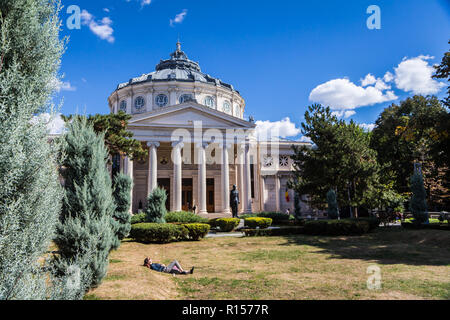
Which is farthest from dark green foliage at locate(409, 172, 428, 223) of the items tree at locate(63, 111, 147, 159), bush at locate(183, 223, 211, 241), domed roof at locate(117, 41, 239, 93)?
domed roof at locate(117, 41, 239, 93)

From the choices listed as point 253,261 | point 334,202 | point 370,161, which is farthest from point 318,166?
point 253,261

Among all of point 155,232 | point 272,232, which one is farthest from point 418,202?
point 155,232

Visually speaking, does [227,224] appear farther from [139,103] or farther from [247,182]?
[139,103]

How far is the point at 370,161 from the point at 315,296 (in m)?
19.4

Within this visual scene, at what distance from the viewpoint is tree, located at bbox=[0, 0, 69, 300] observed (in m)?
3.82

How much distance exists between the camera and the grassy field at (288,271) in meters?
6.81

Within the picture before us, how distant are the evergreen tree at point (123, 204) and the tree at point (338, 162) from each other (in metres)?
14.1

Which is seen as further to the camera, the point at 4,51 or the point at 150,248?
the point at 150,248

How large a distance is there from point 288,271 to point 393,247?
304 inches

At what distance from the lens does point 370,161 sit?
23.1 metres

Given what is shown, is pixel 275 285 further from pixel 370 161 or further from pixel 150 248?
pixel 370 161

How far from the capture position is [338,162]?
2189cm

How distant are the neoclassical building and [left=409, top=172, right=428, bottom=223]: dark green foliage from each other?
16.8 metres

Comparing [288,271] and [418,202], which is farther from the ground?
[418,202]
